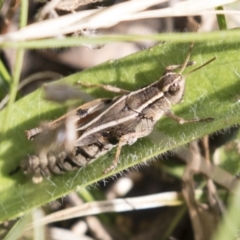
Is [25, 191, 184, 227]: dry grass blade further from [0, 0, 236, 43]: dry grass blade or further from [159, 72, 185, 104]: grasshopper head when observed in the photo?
[0, 0, 236, 43]: dry grass blade

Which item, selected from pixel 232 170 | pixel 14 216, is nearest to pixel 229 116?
pixel 232 170

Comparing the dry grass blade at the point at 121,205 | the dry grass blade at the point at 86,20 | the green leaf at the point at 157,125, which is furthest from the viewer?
the dry grass blade at the point at 121,205

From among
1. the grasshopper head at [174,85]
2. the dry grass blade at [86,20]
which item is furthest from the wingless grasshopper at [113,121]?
the dry grass blade at [86,20]

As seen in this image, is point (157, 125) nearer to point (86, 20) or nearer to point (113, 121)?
point (113, 121)

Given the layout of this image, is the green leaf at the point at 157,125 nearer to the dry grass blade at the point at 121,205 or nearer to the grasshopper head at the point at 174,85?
the grasshopper head at the point at 174,85

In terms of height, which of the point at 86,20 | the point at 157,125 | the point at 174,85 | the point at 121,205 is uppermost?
the point at 86,20

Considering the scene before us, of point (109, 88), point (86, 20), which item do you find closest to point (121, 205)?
point (109, 88)
